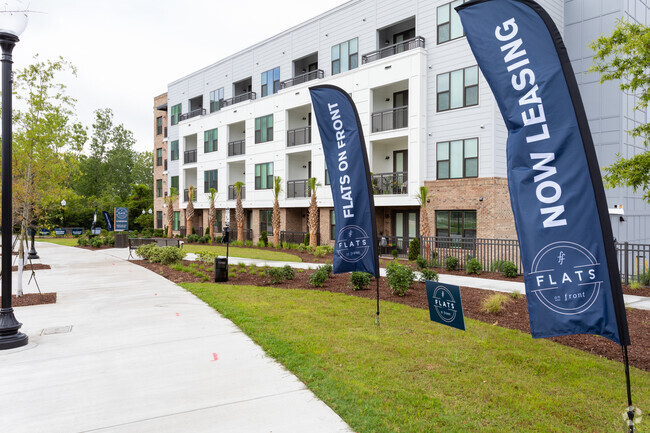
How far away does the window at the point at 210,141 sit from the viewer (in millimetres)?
37125

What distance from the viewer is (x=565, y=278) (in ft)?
12.8

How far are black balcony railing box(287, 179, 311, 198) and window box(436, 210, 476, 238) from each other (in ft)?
33.3

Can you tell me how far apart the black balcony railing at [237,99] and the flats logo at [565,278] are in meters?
32.2

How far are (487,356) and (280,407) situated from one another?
10.3 feet

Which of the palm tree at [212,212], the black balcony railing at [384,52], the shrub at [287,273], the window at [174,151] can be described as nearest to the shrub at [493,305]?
the shrub at [287,273]

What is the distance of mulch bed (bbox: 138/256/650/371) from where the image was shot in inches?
250

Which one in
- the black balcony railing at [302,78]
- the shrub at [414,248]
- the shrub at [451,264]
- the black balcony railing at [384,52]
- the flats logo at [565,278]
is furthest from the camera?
the black balcony railing at [302,78]

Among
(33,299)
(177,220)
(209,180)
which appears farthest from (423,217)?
(177,220)

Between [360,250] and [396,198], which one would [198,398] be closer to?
[360,250]

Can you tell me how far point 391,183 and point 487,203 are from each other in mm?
5521

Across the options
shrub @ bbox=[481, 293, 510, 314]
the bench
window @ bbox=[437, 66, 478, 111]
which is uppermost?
window @ bbox=[437, 66, 478, 111]

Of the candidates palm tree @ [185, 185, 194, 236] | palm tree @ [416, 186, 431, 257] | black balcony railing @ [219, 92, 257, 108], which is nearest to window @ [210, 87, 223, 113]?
black balcony railing @ [219, 92, 257, 108]

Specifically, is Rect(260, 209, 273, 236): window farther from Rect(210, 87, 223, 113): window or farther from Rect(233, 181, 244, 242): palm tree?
Rect(210, 87, 223, 113): window

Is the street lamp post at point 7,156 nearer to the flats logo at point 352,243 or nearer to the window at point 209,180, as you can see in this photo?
the flats logo at point 352,243
